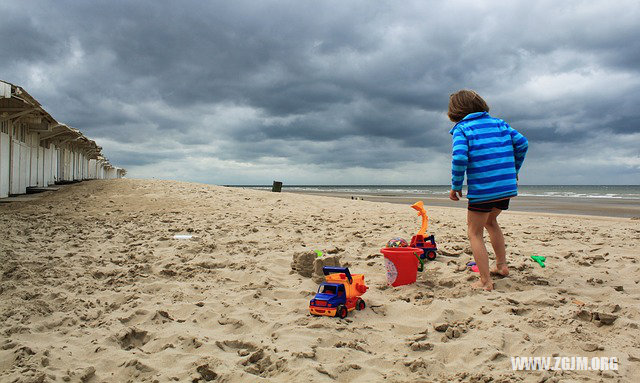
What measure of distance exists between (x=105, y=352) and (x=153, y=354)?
308 mm

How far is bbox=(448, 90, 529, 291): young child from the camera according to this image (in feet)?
12.2

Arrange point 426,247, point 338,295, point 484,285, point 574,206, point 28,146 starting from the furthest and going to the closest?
point 574,206 → point 28,146 → point 426,247 → point 484,285 → point 338,295

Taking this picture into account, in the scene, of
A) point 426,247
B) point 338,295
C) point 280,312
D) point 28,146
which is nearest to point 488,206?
point 426,247

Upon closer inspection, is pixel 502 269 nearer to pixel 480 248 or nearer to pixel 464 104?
pixel 480 248

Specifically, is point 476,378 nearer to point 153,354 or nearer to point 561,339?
point 561,339

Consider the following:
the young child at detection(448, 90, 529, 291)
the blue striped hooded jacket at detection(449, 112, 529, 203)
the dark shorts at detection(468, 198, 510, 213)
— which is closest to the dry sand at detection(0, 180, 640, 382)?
the young child at detection(448, 90, 529, 291)

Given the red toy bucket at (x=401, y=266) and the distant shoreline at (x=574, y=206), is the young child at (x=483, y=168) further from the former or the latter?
the distant shoreline at (x=574, y=206)

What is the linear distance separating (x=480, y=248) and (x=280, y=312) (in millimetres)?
1884

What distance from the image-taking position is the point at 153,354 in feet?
8.76

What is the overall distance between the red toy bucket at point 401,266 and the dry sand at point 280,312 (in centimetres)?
11

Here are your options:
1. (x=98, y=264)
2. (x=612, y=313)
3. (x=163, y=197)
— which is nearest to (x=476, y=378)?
(x=612, y=313)

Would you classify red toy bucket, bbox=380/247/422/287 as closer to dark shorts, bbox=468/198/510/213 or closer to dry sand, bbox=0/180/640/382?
dry sand, bbox=0/180/640/382

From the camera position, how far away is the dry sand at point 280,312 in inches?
96.9

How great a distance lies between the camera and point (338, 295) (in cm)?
326
